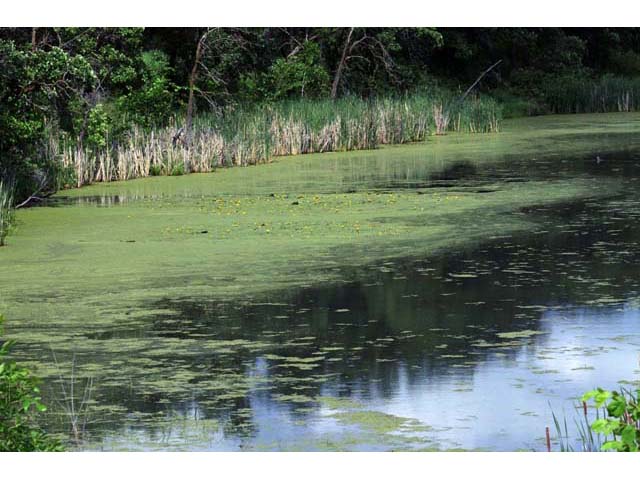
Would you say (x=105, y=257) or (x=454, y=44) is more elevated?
(x=454, y=44)

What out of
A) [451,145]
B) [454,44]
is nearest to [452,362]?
[451,145]

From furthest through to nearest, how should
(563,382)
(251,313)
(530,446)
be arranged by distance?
(251,313) → (563,382) → (530,446)

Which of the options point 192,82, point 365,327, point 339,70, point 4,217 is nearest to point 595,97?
point 339,70

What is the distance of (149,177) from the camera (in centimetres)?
1509

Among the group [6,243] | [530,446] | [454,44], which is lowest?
[530,446]

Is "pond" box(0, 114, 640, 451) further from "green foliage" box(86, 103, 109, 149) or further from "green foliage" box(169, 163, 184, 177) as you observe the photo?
"green foliage" box(169, 163, 184, 177)

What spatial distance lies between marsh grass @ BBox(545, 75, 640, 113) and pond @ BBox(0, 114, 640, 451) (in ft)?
55.2

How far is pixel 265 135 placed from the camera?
56.8 feet

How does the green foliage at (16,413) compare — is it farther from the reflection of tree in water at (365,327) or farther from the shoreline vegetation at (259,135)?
the shoreline vegetation at (259,135)

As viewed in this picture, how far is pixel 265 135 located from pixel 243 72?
5623 mm

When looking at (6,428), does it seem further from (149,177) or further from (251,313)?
(149,177)

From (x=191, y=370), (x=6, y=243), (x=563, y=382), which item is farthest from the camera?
(x=6, y=243)

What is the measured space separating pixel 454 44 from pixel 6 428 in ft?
93.2

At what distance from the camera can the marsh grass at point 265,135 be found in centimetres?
1492
